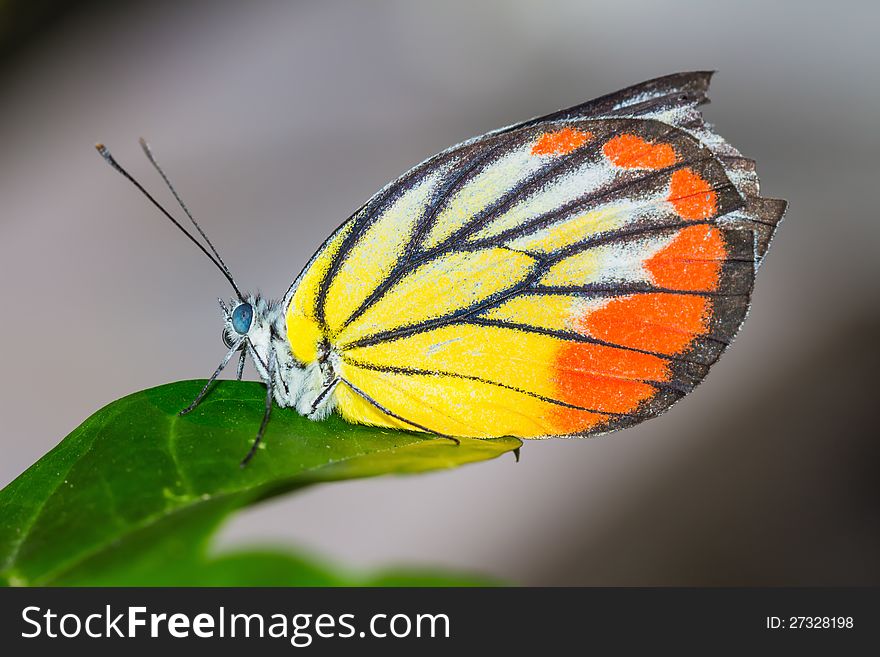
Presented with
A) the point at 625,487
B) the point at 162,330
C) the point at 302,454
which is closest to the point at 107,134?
the point at 162,330

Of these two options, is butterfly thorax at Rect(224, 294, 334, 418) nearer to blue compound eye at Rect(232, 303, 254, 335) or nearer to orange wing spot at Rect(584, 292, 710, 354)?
blue compound eye at Rect(232, 303, 254, 335)

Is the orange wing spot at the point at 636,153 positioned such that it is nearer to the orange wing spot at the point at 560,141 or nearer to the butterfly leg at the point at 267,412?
the orange wing spot at the point at 560,141

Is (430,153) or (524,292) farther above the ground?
(430,153)

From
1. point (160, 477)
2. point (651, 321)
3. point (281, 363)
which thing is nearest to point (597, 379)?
point (651, 321)

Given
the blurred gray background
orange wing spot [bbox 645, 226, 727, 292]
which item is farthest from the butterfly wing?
the blurred gray background

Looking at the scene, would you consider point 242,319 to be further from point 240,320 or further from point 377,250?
point 377,250

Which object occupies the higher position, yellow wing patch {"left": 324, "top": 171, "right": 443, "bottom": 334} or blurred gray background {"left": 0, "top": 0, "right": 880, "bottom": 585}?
blurred gray background {"left": 0, "top": 0, "right": 880, "bottom": 585}

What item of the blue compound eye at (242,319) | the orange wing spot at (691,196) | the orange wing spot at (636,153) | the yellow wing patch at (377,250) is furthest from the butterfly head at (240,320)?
the orange wing spot at (691,196)
